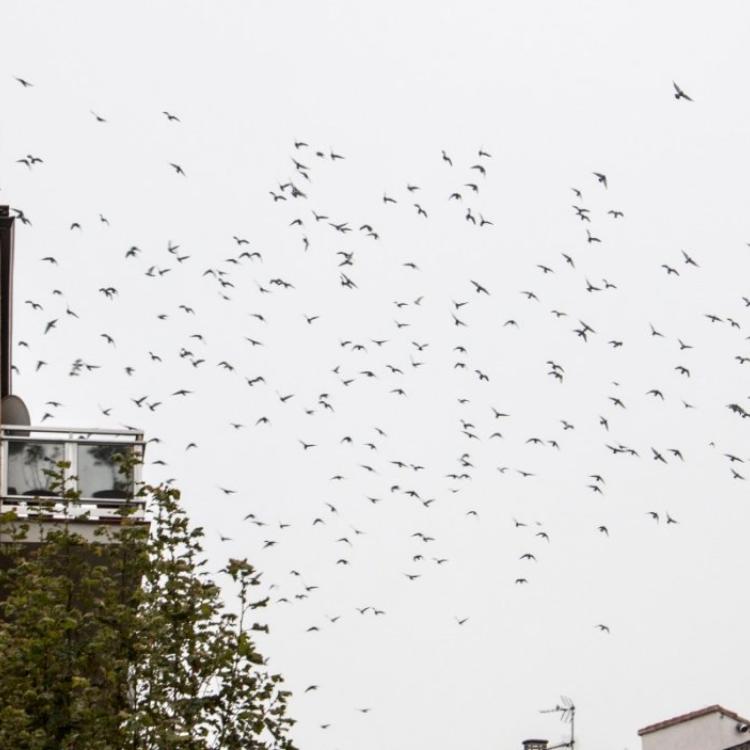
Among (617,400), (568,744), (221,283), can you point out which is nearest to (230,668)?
(221,283)

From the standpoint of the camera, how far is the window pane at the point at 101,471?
1052 inches

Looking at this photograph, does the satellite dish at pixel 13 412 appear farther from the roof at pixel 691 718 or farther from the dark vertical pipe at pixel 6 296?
the roof at pixel 691 718

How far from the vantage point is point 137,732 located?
21484 millimetres

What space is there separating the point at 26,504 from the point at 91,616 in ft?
15.7

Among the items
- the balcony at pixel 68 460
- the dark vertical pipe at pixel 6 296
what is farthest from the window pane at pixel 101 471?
the dark vertical pipe at pixel 6 296

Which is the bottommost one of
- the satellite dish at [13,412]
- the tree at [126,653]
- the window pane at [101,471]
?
the tree at [126,653]

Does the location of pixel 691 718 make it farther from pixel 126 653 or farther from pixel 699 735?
pixel 126 653

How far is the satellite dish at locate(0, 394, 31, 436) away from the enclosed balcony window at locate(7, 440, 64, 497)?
4.73m

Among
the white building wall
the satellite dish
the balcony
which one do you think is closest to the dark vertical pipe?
the satellite dish

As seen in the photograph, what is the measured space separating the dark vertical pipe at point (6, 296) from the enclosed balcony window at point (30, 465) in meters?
4.71

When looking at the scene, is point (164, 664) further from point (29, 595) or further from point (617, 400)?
point (617, 400)

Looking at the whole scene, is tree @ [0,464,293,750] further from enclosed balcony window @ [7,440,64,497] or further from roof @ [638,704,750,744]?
roof @ [638,704,750,744]

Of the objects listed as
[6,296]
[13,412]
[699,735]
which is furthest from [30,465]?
[699,735]

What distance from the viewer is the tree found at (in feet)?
70.9
